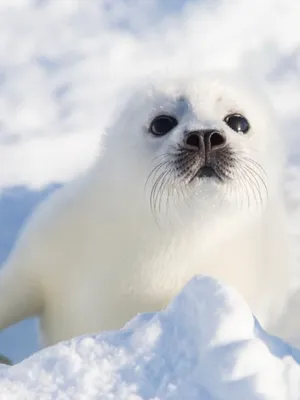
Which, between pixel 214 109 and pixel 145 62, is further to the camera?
pixel 145 62

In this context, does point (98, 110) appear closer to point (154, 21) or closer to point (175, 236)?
point (154, 21)

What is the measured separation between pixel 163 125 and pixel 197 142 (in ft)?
1.18

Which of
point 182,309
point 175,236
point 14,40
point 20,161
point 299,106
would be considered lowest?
point 182,309

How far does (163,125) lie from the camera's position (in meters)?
3.99

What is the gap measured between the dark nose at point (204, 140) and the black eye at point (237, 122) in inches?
11.7

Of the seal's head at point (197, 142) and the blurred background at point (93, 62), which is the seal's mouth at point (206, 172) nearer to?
the seal's head at point (197, 142)

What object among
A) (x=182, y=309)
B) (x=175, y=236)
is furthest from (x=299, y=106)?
(x=182, y=309)

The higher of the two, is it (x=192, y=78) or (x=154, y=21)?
(x=154, y=21)

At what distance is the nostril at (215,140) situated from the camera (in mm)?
3674

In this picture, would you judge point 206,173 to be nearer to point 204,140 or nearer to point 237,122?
point 204,140

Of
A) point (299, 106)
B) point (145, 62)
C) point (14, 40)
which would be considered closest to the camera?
point (299, 106)

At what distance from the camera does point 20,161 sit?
7.12 metres

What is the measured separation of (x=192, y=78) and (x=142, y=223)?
783mm

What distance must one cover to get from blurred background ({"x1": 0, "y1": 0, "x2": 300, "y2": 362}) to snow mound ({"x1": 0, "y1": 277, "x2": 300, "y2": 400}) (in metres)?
3.19
